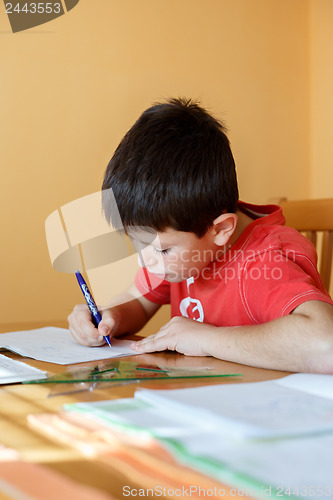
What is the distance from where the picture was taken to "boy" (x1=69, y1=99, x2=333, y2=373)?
74cm

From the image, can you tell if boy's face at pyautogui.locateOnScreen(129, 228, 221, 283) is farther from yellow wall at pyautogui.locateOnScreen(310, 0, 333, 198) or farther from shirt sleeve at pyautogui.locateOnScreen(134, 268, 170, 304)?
yellow wall at pyautogui.locateOnScreen(310, 0, 333, 198)

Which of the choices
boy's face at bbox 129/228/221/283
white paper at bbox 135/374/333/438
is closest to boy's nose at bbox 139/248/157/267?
boy's face at bbox 129/228/221/283

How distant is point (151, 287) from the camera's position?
1.15 meters

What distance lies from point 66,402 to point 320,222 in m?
0.85

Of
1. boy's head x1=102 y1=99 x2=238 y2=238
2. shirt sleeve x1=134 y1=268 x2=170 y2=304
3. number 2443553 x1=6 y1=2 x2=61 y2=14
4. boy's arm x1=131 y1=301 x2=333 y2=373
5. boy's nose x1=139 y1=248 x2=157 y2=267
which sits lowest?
shirt sleeve x1=134 y1=268 x2=170 y2=304

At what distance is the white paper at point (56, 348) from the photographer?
79 cm

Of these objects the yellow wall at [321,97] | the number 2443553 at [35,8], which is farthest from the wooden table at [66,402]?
the yellow wall at [321,97]

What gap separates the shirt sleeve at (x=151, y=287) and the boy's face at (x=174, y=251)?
23 cm

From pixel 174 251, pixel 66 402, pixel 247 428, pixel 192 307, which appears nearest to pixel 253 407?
pixel 247 428

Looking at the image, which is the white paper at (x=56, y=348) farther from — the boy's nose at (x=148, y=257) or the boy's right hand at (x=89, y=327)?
→ the boy's nose at (x=148, y=257)

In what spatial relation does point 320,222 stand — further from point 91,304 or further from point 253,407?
point 253,407

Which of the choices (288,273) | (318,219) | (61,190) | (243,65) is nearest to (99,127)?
(61,190)

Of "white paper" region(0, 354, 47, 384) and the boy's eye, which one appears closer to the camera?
"white paper" region(0, 354, 47, 384)

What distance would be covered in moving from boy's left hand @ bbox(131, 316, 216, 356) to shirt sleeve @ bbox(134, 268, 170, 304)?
1.06 feet
